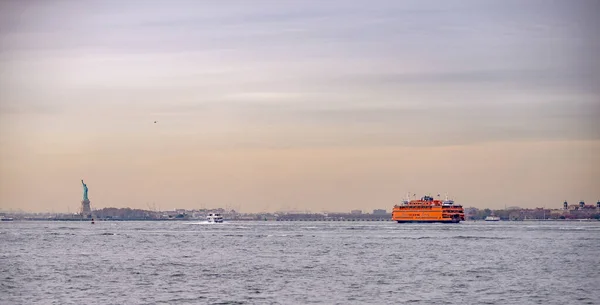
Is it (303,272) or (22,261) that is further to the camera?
(22,261)

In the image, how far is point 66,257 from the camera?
A: 86938 mm

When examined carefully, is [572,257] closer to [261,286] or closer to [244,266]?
[244,266]

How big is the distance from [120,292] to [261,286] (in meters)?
8.88

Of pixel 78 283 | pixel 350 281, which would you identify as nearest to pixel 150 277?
pixel 78 283

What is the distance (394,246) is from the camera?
10719 cm

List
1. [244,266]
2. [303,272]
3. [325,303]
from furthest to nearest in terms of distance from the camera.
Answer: [244,266], [303,272], [325,303]

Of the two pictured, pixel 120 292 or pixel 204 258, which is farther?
pixel 204 258

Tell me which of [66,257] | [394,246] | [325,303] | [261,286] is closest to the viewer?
[325,303]

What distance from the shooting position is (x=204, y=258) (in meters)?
84.6

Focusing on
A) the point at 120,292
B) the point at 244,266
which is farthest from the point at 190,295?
the point at 244,266

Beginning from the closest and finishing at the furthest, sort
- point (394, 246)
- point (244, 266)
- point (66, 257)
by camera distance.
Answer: point (244, 266)
point (66, 257)
point (394, 246)

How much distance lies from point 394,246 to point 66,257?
38254 millimetres

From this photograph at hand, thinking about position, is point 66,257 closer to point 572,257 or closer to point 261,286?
point 261,286

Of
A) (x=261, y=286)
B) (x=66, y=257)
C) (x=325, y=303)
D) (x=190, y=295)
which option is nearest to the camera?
(x=325, y=303)
